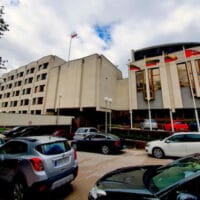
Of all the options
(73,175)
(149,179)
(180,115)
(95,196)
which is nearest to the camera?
(95,196)

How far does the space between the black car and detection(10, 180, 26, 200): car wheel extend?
18.2 ft

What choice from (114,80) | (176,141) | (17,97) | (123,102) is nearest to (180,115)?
(123,102)

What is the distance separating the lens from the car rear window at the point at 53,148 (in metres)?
3.42

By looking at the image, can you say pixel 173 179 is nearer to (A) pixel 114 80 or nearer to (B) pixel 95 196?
(B) pixel 95 196

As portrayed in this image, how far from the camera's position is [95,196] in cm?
229

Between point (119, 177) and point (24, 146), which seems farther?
point (24, 146)

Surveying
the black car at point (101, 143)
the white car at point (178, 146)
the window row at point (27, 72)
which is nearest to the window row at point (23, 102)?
the window row at point (27, 72)

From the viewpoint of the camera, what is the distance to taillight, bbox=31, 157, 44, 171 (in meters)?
3.06

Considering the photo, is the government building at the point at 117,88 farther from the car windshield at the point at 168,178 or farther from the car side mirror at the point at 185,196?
the car side mirror at the point at 185,196

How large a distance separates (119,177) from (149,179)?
584mm

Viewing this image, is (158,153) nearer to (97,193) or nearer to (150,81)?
(97,193)

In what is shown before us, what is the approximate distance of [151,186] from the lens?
2145 mm

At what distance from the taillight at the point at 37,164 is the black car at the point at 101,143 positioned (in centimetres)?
582

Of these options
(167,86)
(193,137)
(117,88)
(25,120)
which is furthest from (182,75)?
(25,120)
